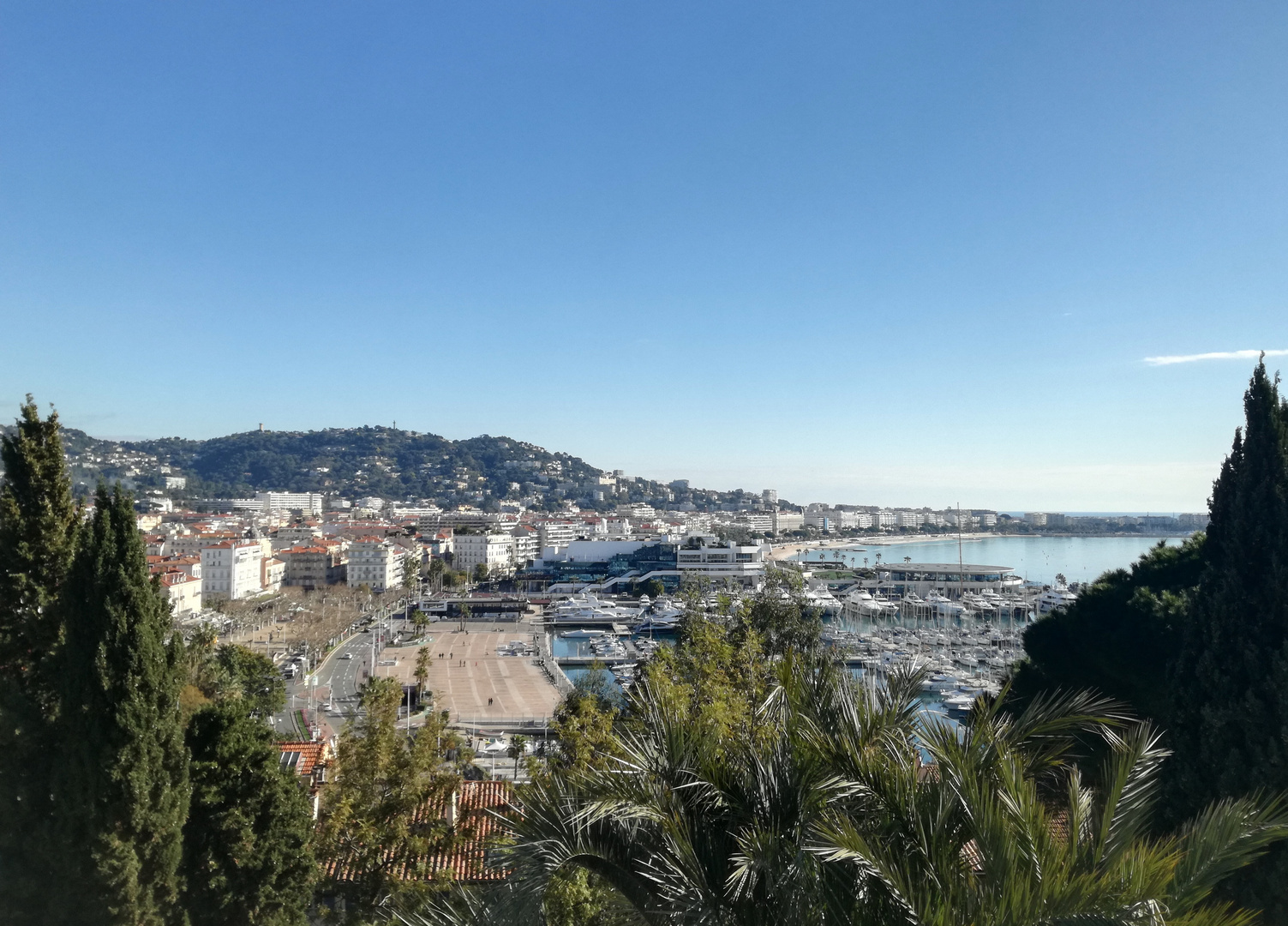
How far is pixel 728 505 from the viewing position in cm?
14825

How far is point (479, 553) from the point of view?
193 feet

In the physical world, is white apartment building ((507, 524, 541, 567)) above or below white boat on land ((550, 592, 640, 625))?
above

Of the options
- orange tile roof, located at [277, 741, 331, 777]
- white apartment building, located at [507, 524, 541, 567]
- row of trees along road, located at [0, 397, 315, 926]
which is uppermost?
row of trees along road, located at [0, 397, 315, 926]

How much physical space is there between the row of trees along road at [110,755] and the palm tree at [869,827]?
10.0 ft

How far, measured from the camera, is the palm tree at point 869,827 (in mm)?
1591

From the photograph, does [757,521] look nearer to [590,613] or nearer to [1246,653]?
[590,613]

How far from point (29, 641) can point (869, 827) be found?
5798mm

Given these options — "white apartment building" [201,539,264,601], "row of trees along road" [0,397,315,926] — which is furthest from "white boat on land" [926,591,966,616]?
"row of trees along road" [0,397,315,926]

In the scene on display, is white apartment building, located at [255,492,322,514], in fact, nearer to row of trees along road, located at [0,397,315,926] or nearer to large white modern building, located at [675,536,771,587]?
large white modern building, located at [675,536,771,587]

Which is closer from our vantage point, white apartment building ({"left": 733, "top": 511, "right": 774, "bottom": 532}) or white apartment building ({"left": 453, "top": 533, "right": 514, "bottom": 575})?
white apartment building ({"left": 453, "top": 533, "right": 514, "bottom": 575})

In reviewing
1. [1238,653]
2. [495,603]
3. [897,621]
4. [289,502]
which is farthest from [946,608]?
[289,502]

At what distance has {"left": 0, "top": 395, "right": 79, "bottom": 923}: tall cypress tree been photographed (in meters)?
4.57

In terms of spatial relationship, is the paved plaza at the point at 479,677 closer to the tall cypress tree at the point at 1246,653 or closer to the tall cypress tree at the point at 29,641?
the tall cypress tree at the point at 29,641

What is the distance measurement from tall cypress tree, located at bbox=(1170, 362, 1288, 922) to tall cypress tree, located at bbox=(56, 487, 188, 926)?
630 cm
